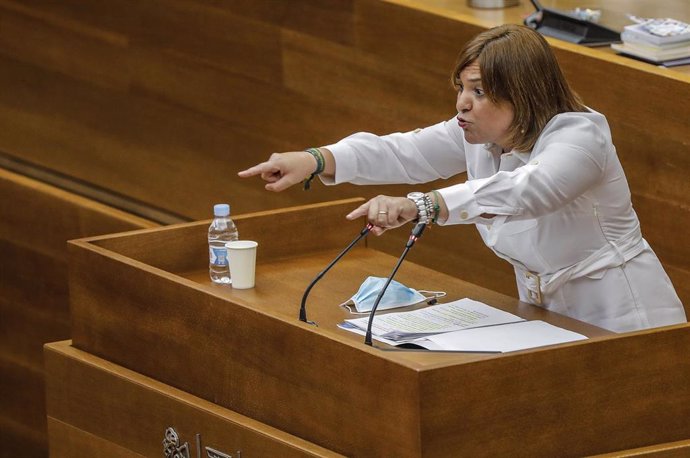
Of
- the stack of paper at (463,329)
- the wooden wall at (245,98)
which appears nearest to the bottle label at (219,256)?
the stack of paper at (463,329)

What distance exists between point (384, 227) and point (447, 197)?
14cm

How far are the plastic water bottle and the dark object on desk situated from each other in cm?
116

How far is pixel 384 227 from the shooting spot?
9.35ft

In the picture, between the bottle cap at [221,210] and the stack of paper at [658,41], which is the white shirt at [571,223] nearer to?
the bottle cap at [221,210]

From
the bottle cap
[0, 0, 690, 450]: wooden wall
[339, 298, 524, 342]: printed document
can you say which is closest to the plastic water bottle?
the bottle cap

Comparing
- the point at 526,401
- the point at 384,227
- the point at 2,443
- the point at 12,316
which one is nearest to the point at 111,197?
the point at 12,316

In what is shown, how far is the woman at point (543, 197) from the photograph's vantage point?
287 centimetres

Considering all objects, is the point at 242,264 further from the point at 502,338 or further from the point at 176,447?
the point at 502,338

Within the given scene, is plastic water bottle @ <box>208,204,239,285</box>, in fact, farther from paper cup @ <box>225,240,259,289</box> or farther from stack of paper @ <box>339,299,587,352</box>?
stack of paper @ <box>339,299,587,352</box>

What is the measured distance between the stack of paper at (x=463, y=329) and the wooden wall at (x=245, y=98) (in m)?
0.90

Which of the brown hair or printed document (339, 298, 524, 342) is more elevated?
the brown hair

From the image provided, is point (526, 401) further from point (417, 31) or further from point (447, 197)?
point (417, 31)

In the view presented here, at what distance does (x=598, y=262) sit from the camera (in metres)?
3.06

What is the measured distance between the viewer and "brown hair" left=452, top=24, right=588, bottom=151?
295cm
